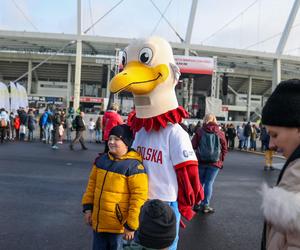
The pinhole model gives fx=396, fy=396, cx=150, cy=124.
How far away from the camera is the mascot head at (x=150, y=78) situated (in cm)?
267

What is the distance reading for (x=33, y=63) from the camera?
45.3 m

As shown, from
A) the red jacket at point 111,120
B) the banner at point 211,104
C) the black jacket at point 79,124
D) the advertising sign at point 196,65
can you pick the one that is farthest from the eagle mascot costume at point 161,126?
the advertising sign at point 196,65

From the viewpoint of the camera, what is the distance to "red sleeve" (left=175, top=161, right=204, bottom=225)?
8.59ft

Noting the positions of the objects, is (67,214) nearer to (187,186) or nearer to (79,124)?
(187,186)

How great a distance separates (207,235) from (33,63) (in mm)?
43606

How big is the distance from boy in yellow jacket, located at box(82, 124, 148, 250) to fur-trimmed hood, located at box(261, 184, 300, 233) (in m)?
1.27

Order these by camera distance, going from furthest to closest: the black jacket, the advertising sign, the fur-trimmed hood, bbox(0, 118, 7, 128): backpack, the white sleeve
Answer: the advertising sign < bbox(0, 118, 7, 128): backpack < the black jacket < the white sleeve < the fur-trimmed hood

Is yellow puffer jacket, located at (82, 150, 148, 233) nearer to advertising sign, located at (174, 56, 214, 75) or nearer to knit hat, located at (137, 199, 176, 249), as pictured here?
knit hat, located at (137, 199, 176, 249)

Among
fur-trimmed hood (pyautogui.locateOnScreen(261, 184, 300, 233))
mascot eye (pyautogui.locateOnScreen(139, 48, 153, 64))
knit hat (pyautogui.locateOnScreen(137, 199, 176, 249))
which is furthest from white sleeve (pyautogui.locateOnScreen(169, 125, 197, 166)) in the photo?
fur-trimmed hood (pyautogui.locateOnScreen(261, 184, 300, 233))

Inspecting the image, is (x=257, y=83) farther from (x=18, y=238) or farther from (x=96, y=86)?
(x=18, y=238)

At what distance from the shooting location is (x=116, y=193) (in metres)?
2.68

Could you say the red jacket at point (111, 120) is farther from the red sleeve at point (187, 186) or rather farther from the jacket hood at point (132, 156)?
the red sleeve at point (187, 186)

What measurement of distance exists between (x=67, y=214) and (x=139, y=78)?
3417 millimetres

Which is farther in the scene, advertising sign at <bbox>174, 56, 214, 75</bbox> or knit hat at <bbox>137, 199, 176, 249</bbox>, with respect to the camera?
advertising sign at <bbox>174, 56, 214, 75</bbox>
